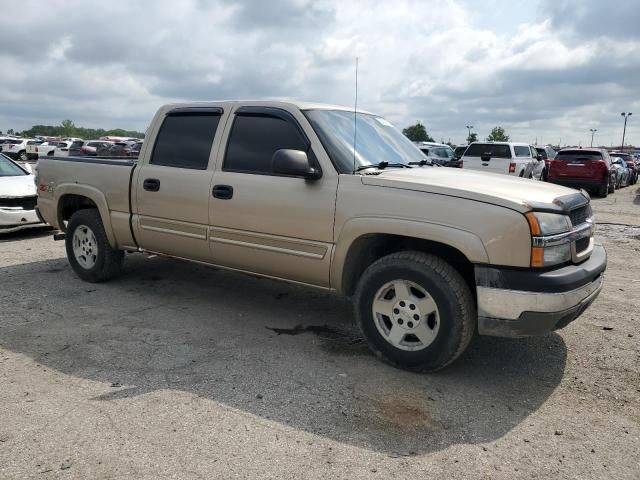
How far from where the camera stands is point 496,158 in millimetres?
17328

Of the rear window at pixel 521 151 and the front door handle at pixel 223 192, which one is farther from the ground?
the rear window at pixel 521 151

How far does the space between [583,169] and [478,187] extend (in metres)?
16.6

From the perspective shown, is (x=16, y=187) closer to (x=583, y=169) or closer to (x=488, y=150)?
(x=488, y=150)

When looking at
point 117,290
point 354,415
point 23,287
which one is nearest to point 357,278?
point 354,415

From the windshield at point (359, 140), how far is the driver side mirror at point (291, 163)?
0.26 metres

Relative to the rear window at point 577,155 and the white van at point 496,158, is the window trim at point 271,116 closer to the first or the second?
the white van at point 496,158

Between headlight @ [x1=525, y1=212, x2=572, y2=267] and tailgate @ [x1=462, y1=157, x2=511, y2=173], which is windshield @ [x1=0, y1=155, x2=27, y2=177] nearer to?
headlight @ [x1=525, y1=212, x2=572, y2=267]

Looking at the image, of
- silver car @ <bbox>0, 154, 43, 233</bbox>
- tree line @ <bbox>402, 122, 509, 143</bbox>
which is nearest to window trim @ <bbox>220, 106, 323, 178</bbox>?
silver car @ <bbox>0, 154, 43, 233</bbox>

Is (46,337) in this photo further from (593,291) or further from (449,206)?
(593,291)

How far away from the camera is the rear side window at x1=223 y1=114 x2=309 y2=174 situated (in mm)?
4355

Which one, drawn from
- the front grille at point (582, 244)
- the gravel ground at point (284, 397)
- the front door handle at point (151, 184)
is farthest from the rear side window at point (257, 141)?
the front grille at point (582, 244)

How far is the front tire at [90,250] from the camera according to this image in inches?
224

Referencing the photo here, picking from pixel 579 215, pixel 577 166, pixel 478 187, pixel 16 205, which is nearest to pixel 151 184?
pixel 478 187

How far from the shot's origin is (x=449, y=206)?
11.4 feet
